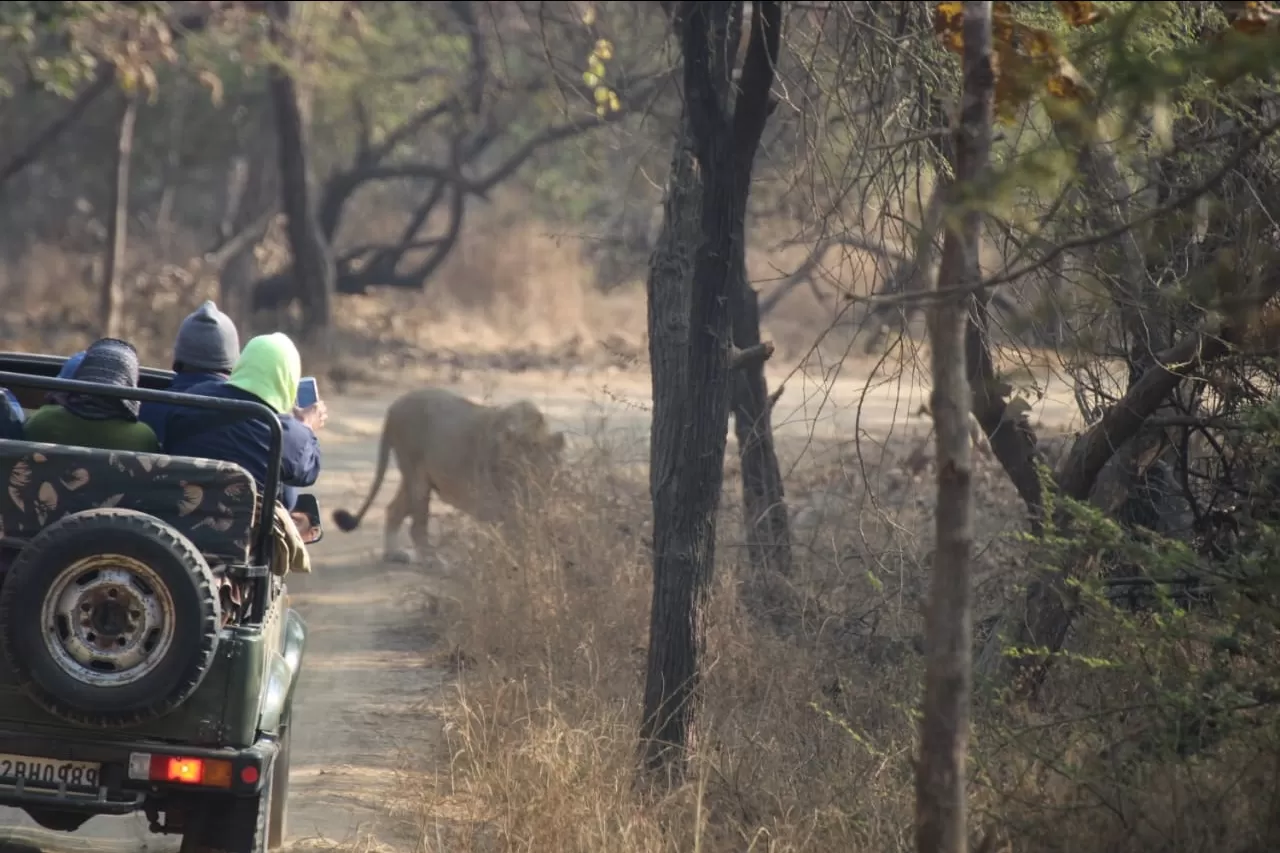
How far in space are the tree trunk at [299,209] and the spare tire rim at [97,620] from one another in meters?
14.3

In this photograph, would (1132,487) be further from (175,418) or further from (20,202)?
(20,202)

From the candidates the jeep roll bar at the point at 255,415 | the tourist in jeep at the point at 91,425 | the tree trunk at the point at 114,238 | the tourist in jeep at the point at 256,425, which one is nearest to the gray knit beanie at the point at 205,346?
the tourist in jeep at the point at 256,425

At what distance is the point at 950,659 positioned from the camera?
3418 mm

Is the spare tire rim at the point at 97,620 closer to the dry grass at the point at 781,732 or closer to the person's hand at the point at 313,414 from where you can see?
the dry grass at the point at 781,732

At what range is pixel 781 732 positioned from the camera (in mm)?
5527

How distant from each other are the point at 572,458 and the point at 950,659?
8.57 m

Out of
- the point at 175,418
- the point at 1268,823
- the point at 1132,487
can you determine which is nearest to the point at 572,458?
the point at 1132,487

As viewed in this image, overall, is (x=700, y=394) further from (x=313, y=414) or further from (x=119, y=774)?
(x=119, y=774)

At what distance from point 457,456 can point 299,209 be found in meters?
9.40

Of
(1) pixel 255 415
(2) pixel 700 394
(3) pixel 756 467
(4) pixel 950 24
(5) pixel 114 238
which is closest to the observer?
(4) pixel 950 24

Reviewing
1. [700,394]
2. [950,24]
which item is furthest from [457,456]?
[950,24]

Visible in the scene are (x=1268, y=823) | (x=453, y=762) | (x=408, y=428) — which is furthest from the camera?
(x=408, y=428)

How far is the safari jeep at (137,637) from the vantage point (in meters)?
3.98

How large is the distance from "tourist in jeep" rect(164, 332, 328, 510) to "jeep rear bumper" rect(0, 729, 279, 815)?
2.52ft
